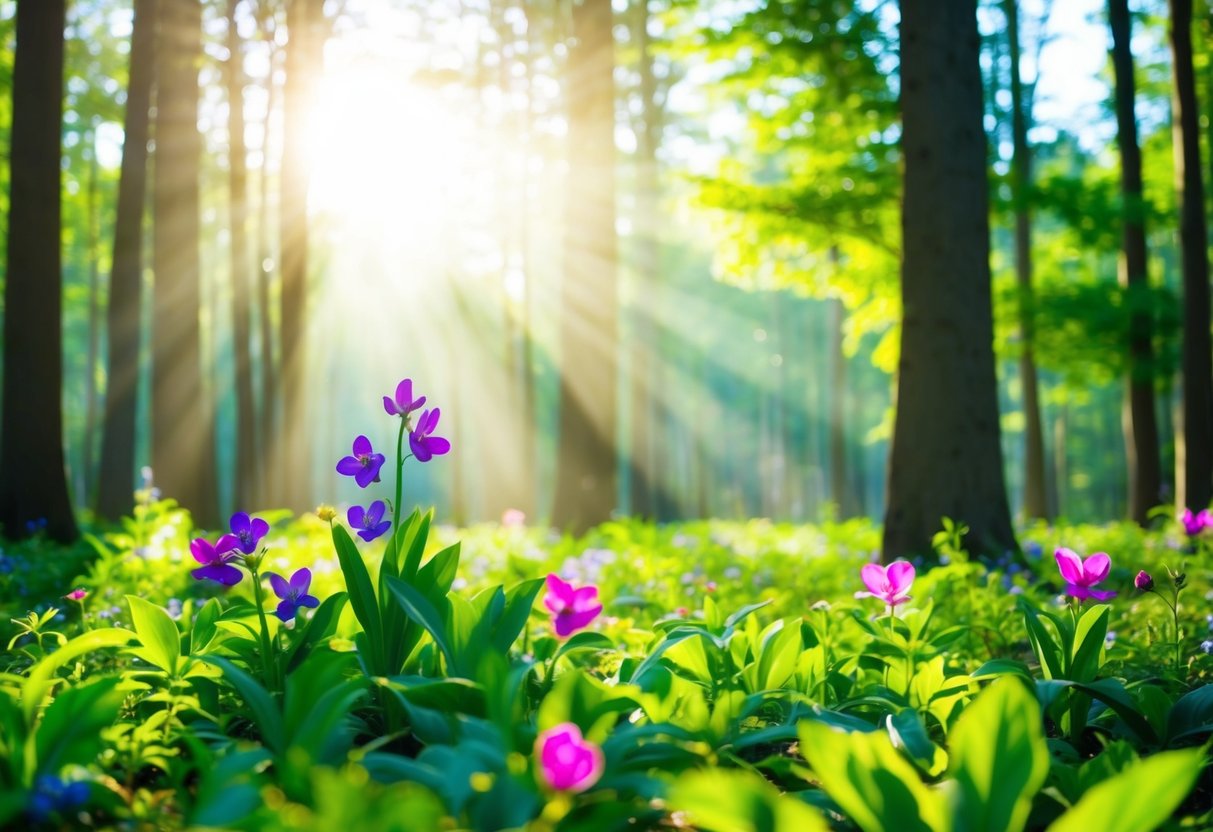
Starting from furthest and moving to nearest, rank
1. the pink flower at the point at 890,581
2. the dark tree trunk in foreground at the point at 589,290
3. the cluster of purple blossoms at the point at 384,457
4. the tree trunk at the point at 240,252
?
the tree trunk at the point at 240,252 < the dark tree trunk in foreground at the point at 589,290 < the pink flower at the point at 890,581 < the cluster of purple blossoms at the point at 384,457

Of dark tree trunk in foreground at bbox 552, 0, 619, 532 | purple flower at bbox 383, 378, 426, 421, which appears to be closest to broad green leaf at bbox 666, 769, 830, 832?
purple flower at bbox 383, 378, 426, 421

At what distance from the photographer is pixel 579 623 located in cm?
218

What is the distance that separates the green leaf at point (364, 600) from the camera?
2.50m

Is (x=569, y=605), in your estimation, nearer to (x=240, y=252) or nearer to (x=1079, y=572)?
(x=1079, y=572)

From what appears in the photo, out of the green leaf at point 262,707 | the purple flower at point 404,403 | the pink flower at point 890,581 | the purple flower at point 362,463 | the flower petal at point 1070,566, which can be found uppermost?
the purple flower at point 404,403

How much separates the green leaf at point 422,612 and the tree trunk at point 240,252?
12.1 m

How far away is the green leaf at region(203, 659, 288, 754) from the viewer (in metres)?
2.01

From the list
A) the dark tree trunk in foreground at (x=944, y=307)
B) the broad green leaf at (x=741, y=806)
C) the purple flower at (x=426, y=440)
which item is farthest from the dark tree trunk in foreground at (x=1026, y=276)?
the broad green leaf at (x=741, y=806)

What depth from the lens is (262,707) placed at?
6.81 feet

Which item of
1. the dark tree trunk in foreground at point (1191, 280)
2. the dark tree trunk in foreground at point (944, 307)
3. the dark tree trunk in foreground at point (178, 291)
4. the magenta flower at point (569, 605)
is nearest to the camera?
the magenta flower at point (569, 605)

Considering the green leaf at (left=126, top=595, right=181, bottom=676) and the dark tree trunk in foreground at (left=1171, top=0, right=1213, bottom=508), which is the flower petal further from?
the dark tree trunk in foreground at (left=1171, top=0, right=1213, bottom=508)

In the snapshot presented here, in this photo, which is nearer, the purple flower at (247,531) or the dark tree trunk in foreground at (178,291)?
the purple flower at (247,531)

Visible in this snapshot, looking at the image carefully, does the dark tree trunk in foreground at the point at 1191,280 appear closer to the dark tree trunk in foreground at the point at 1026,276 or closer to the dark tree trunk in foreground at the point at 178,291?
the dark tree trunk in foreground at the point at 1026,276

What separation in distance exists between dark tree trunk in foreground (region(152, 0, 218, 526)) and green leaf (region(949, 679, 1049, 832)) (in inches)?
399
